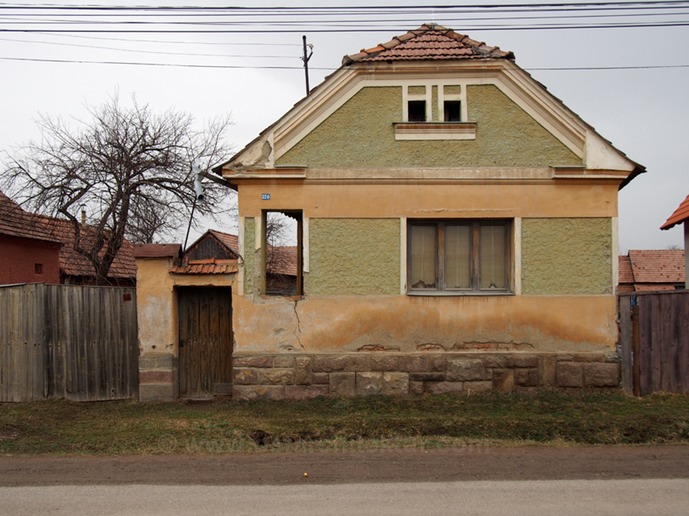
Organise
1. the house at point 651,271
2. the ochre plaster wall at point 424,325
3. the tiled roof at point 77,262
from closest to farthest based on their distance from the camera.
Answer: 1. the ochre plaster wall at point 424,325
2. the tiled roof at point 77,262
3. the house at point 651,271

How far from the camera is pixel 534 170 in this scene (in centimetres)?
987

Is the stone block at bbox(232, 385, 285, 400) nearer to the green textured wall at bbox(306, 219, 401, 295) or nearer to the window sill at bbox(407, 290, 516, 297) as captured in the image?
the green textured wall at bbox(306, 219, 401, 295)

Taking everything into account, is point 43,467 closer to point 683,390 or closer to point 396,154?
point 396,154

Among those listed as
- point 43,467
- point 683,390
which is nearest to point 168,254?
point 43,467

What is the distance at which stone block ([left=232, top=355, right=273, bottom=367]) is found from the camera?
32.1ft

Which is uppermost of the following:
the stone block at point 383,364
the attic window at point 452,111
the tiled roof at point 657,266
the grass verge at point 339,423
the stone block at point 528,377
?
the attic window at point 452,111

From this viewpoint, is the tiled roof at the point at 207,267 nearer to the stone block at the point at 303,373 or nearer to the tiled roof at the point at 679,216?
the stone block at the point at 303,373

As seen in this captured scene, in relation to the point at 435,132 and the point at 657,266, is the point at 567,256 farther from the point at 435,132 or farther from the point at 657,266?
the point at 657,266

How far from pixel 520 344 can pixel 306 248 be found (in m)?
3.85

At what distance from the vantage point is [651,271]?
1406 inches

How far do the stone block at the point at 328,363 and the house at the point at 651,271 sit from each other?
29.1 m

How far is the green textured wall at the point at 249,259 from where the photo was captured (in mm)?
9844

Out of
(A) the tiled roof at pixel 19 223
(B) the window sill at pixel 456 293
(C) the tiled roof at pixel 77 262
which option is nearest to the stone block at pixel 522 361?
(B) the window sill at pixel 456 293

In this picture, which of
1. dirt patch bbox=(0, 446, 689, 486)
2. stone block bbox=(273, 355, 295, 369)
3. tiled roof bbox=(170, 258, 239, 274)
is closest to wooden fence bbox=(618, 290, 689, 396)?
dirt patch bbox=(0, 446, 689, 486)
